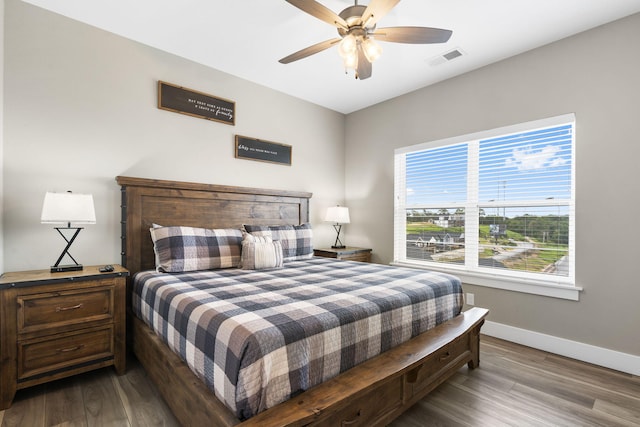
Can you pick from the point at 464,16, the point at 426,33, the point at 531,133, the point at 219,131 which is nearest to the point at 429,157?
the point at 531,133

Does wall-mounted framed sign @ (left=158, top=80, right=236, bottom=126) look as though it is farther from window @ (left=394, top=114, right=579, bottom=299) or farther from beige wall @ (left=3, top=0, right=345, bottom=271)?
window @ (left=394, top=114, right=579, bottom=299)

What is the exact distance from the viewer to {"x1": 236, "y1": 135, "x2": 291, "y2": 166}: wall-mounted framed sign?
3.52 m

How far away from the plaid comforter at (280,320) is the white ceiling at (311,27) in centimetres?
208

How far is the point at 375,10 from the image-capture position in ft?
5.82

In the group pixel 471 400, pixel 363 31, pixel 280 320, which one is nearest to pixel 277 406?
pixel 280 320

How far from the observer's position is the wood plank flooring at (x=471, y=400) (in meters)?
1.75

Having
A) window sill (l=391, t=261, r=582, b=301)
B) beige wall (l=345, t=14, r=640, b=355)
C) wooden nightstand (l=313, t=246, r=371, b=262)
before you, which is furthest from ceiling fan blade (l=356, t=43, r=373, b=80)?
window sill (l=391, t=261, r=582, b=301)

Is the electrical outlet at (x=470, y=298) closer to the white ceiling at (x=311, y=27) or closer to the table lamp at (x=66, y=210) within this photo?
the white ceiling at (x=311, y=27)

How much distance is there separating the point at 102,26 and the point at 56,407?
2.91m

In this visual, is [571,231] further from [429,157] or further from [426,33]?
[426,33]

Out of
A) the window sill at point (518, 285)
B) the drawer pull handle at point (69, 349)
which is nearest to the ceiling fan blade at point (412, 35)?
the window sill at point (518, 285)

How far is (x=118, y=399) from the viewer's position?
1.94m

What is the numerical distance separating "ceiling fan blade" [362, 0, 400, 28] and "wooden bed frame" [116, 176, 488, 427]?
6.46ft

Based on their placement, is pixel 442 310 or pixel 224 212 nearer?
pixel 442 310
